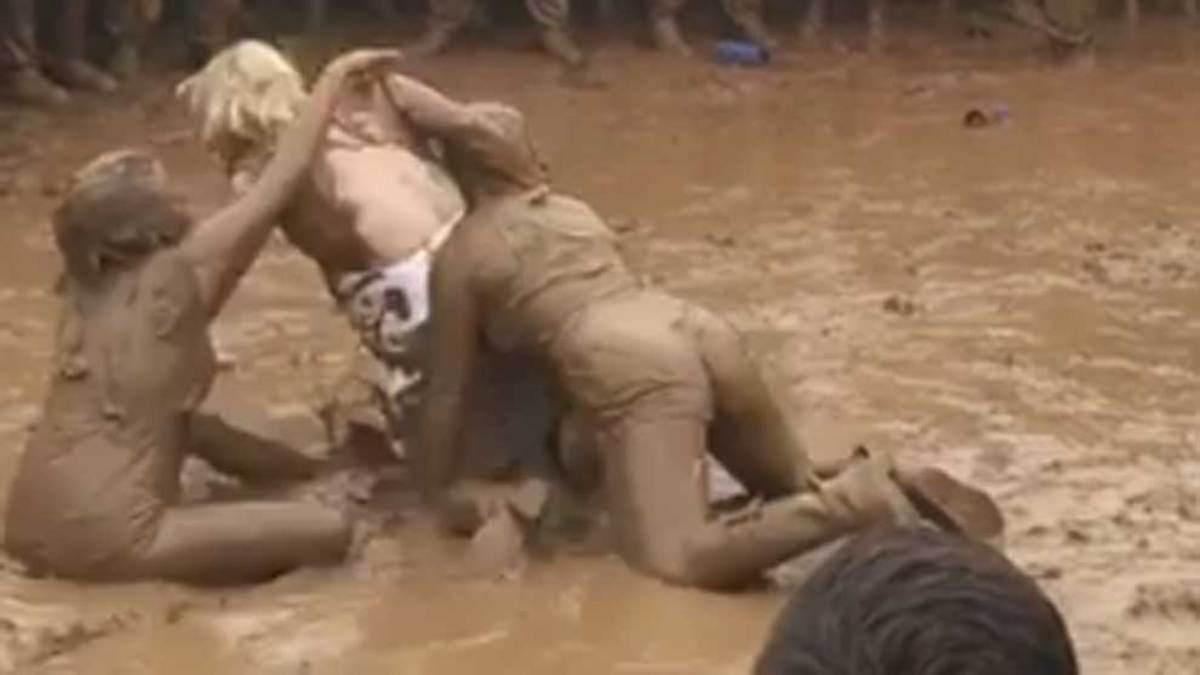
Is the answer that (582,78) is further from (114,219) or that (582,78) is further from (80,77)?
(114,219)

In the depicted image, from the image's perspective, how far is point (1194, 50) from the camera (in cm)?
1199

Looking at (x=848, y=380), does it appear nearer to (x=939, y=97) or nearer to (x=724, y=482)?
(x=724, y=482)

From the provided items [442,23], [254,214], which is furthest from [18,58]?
[254,214]

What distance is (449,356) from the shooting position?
5.80m

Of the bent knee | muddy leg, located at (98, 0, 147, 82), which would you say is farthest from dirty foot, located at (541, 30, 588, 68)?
the bent knee

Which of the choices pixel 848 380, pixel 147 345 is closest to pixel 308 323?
pixel 848 380

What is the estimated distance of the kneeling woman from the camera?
5.51 m

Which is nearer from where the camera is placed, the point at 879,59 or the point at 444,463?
the point at 444,463

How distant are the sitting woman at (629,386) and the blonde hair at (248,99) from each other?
22 cm

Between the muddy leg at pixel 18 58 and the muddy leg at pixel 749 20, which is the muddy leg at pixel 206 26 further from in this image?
the muddy leg at pixel 749 20

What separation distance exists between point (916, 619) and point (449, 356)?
12.0ft

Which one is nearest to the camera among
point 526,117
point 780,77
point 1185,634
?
point 1185,634

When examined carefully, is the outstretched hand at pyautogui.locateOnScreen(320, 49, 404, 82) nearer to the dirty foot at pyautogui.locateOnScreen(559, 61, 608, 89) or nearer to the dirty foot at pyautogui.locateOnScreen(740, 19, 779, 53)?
the dirty foot at pyautogui.locateOnScreen(559, 61, 608, 89)

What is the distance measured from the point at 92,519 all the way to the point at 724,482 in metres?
1.28
